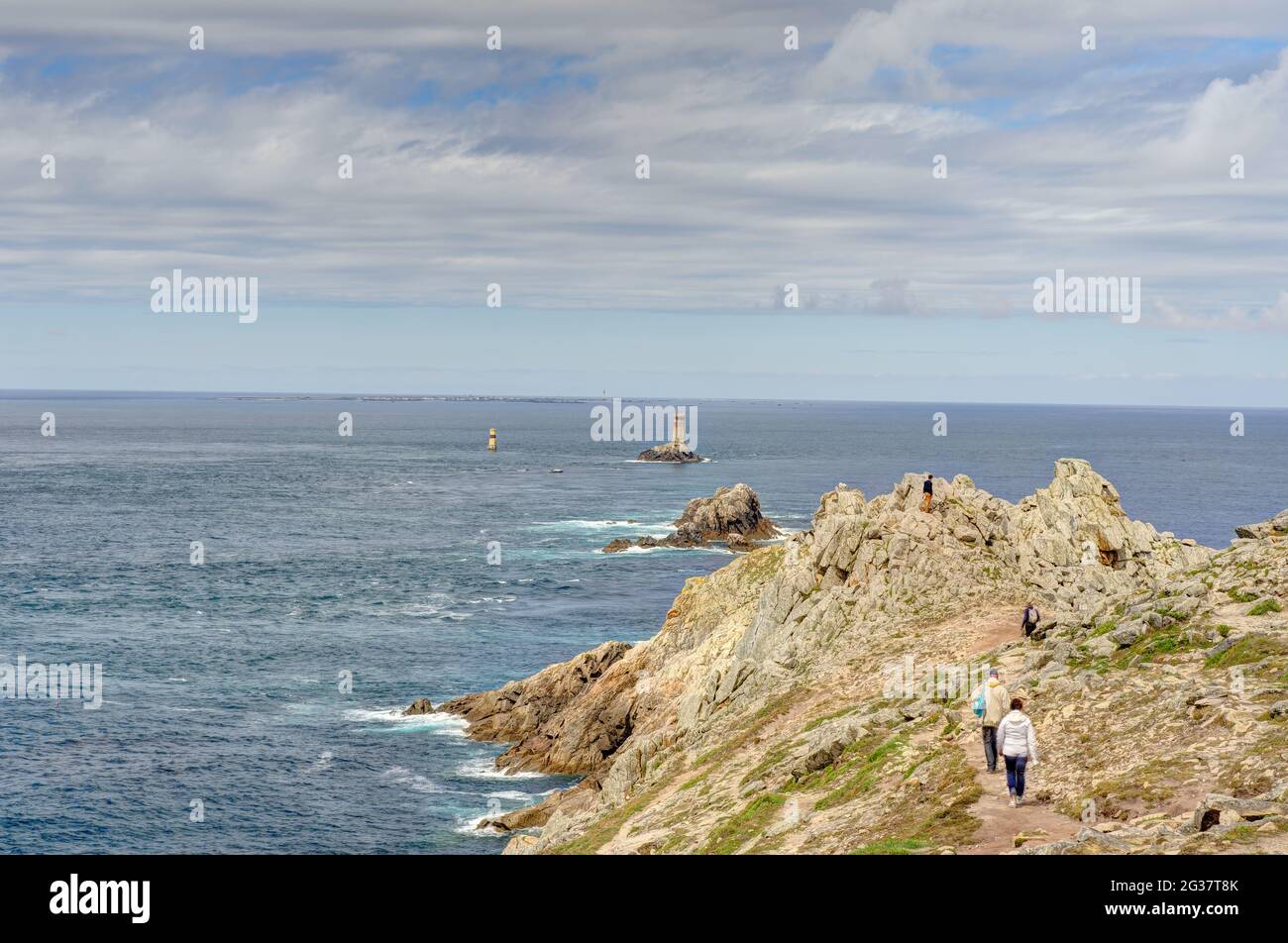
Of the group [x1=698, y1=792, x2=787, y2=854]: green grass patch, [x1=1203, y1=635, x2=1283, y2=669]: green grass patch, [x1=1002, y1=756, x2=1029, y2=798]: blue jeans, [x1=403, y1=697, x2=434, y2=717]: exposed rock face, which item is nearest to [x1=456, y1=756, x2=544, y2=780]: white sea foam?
[x1=403, y1=697, x2=434, y2=717]: exposed rock face

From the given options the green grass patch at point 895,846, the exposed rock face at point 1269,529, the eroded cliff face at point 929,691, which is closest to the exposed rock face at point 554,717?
the eroded cliff face at point 929,691

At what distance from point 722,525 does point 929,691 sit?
91034mm

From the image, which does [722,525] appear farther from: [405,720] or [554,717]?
[554,717]

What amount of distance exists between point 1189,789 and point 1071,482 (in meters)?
29.4

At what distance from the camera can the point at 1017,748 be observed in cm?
2125

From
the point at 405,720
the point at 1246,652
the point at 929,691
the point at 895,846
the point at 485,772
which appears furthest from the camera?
the point at 405,720

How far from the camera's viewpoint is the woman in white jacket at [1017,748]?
69.6 ft

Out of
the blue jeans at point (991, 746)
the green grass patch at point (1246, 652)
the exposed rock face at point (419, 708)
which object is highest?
the green grass patch at point (1246, 652)

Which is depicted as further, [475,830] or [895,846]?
[475,830]

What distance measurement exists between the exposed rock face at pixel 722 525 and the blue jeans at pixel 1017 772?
94.6m

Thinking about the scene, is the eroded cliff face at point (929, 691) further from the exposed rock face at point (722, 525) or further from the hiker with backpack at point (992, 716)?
the exposed rock face at point (722, 525)

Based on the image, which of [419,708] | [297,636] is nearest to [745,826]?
[419,708]
